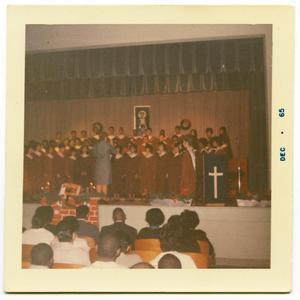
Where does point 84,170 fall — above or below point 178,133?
below

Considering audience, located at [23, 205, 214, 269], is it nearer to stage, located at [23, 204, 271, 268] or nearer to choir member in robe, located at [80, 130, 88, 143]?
stage, located at [23, 204, 271, 268]

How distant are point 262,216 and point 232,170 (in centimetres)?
16

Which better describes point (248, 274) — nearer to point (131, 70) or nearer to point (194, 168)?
point (194, 168)

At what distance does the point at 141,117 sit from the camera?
501 centimetres

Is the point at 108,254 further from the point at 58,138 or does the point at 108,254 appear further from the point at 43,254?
the point at 58,138

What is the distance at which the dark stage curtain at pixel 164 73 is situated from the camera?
16.4ft

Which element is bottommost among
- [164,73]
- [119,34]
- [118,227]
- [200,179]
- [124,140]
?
[118,227]

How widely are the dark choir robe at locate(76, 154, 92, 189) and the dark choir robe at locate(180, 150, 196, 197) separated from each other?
0.27 meters

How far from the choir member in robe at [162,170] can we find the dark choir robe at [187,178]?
5cm

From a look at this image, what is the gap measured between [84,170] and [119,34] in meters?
0.41

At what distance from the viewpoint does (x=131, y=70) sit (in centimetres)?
502

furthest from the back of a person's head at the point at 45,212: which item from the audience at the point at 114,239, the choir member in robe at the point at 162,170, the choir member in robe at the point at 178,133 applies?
the choir member in robe at the point at 178,133

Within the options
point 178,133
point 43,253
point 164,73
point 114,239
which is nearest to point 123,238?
point 114,239
